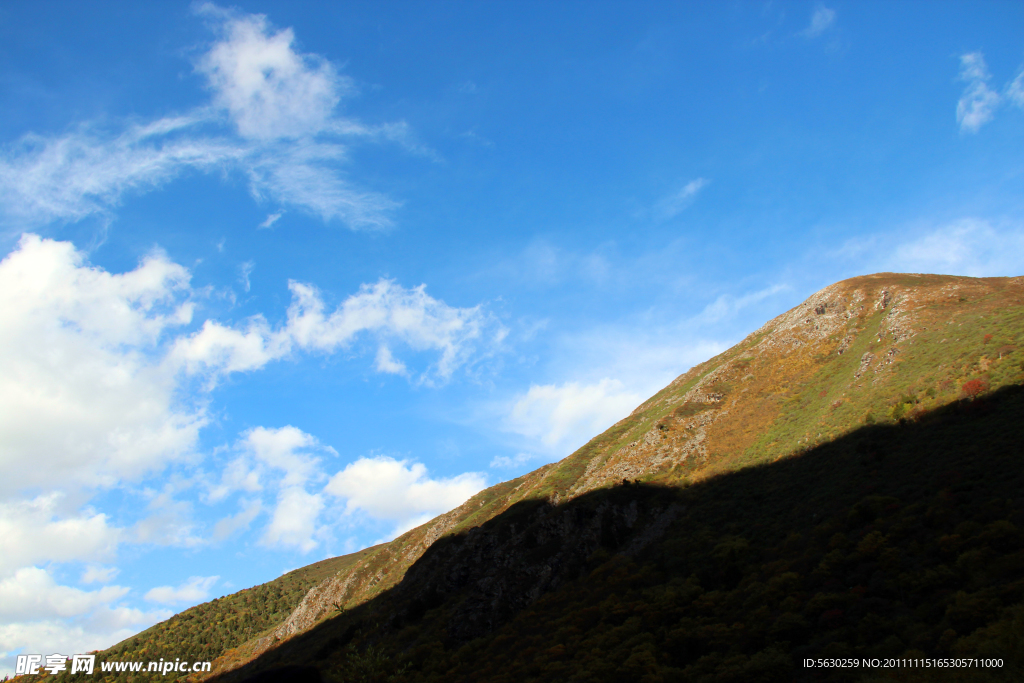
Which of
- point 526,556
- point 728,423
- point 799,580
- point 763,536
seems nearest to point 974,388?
point 763,536

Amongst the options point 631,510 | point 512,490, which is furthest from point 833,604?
point 512,490

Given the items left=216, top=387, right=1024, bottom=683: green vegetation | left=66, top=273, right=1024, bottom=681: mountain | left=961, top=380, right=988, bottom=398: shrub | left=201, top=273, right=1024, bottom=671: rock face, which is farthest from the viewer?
left=201, top=273, right=1024, bottom=671: rock face

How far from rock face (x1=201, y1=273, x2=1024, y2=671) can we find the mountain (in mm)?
355

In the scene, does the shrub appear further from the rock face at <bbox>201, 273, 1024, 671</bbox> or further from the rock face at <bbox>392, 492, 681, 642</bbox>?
the rock face at <bbox>392, 492, 681, 642</bbox>

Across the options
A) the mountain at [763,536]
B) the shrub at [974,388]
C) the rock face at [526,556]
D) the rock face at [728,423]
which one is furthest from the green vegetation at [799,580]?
the rock face at [728,423]

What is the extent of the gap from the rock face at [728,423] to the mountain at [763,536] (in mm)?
355

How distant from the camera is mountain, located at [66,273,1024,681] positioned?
24.5m

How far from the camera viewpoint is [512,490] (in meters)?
89.4

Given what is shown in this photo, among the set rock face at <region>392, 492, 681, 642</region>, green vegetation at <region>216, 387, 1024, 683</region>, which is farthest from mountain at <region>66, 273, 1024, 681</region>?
rock face at <region>392, 492, 681, 642</region>

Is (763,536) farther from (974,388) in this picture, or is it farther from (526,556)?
(526,556)

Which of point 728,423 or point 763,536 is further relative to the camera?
point 728,423

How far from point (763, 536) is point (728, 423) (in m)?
29.8

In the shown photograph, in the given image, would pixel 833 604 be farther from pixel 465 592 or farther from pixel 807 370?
pixel 807 370

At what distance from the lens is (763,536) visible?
3988 centimetres
